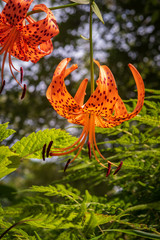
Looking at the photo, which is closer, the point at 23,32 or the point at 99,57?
the point at 23,32

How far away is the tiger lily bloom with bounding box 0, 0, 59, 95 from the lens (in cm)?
94

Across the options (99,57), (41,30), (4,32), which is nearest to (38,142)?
(41,30)

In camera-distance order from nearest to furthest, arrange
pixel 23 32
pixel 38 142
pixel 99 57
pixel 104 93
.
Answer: pixel 38 142, pixel 104 93, pixel 23 32, pixel 99 57

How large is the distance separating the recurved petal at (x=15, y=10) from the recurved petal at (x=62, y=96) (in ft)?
0.83

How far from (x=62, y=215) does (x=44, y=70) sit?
11.8 ft

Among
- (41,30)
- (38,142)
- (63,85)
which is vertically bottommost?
(38,142)

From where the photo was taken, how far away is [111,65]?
3.70 m

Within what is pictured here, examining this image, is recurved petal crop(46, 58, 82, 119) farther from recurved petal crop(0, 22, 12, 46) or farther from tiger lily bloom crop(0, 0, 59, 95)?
recurved petal crop(0, 22, 12, 46)

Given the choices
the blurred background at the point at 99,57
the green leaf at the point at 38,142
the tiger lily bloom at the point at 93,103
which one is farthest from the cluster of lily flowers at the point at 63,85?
the blurred background at the point at 99,57

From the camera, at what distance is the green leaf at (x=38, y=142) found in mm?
626

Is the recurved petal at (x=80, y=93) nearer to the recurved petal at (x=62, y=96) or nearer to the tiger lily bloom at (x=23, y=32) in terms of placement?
the recurved petal at (x=62, y=96)

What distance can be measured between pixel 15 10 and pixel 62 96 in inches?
13.1

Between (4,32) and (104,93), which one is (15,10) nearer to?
(4,32)

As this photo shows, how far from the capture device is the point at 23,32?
1.09 m
